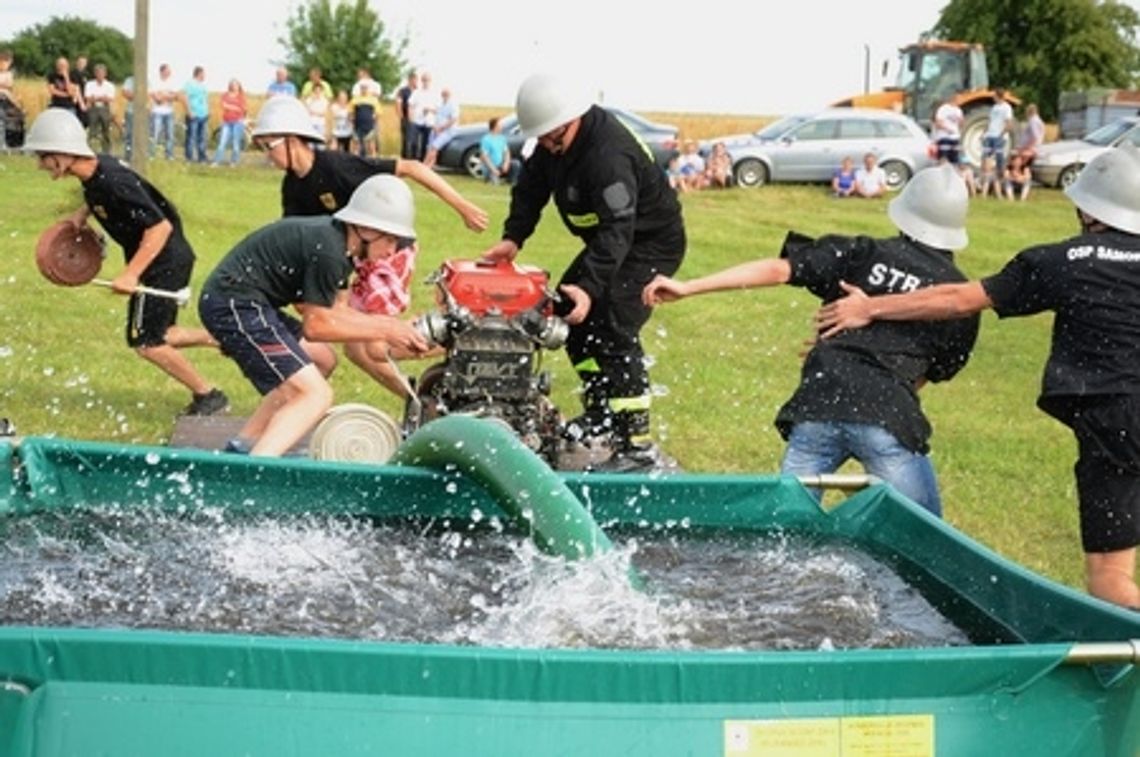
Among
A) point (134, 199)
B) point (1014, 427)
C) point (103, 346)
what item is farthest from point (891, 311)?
point (103, 346)

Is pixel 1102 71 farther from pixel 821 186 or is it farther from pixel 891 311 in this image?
pixel 891 311

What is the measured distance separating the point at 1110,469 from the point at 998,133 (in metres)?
29.2

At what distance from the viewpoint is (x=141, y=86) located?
23172mm

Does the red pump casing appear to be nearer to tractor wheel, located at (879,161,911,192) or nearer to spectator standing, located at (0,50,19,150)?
spectator standing, located at (0,50,19,150)

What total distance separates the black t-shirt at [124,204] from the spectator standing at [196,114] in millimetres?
21739

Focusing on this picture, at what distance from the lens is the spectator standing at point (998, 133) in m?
33.8

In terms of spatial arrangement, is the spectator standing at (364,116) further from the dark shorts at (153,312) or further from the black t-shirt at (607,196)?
the black t-shirt at (607,196)

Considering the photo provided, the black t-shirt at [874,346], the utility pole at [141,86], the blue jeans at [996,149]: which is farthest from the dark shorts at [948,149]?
the black t-shirt at [874,346]

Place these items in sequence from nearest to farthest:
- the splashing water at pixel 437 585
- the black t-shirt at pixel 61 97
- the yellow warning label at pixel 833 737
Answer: the yellow warning label at pixel 833 737 → the splashing water at pixel 437 585 → the black t-shirt at pixel 61 97

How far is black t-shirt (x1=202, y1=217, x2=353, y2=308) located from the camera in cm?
793

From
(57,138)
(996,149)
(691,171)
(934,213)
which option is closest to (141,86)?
(691,171)

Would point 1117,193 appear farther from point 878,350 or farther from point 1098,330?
point 878,350

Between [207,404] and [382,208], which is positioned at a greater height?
[382,208]

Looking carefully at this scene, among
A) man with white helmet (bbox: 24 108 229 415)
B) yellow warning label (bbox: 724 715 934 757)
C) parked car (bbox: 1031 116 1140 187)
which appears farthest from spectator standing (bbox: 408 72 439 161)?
yellow warning label (bbox: 724 715 934 757)
